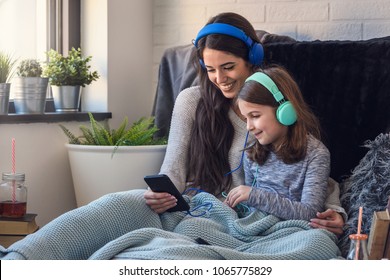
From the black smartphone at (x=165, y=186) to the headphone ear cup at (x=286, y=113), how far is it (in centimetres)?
29

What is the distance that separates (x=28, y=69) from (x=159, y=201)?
0.74 meters

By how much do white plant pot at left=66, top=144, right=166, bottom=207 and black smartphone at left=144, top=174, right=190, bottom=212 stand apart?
1.42 feet

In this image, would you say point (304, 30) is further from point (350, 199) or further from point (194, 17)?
point (350, 199)

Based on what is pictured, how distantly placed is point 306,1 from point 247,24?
1.87 feet

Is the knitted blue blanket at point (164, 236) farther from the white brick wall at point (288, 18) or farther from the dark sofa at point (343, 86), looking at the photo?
the white brick wall at point (288, 18)

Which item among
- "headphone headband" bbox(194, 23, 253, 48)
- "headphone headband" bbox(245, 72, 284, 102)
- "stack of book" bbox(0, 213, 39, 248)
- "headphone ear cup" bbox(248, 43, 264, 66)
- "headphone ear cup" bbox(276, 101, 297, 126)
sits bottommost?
"stack of book" bbox(0, 213, 39, 248)

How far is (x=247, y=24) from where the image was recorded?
79.3 inches

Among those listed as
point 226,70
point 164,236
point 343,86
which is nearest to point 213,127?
point 226,70

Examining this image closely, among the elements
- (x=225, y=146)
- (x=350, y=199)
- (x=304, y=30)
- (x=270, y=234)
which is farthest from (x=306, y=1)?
(x=270, y=234)

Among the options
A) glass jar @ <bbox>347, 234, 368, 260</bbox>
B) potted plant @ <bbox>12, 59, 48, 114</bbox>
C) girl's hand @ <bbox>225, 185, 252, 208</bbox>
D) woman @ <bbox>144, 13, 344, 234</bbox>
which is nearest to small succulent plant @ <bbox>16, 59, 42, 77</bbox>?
potted plant @ <bbox>12, 59, 48, 114</bbox>

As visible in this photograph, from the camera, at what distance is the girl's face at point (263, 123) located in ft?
5.98

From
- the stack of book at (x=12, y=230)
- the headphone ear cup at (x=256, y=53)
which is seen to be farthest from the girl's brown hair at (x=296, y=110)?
the stack of book at (x=12, y=230)

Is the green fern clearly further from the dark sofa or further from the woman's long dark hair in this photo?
the dark sofa

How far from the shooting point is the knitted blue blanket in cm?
151
